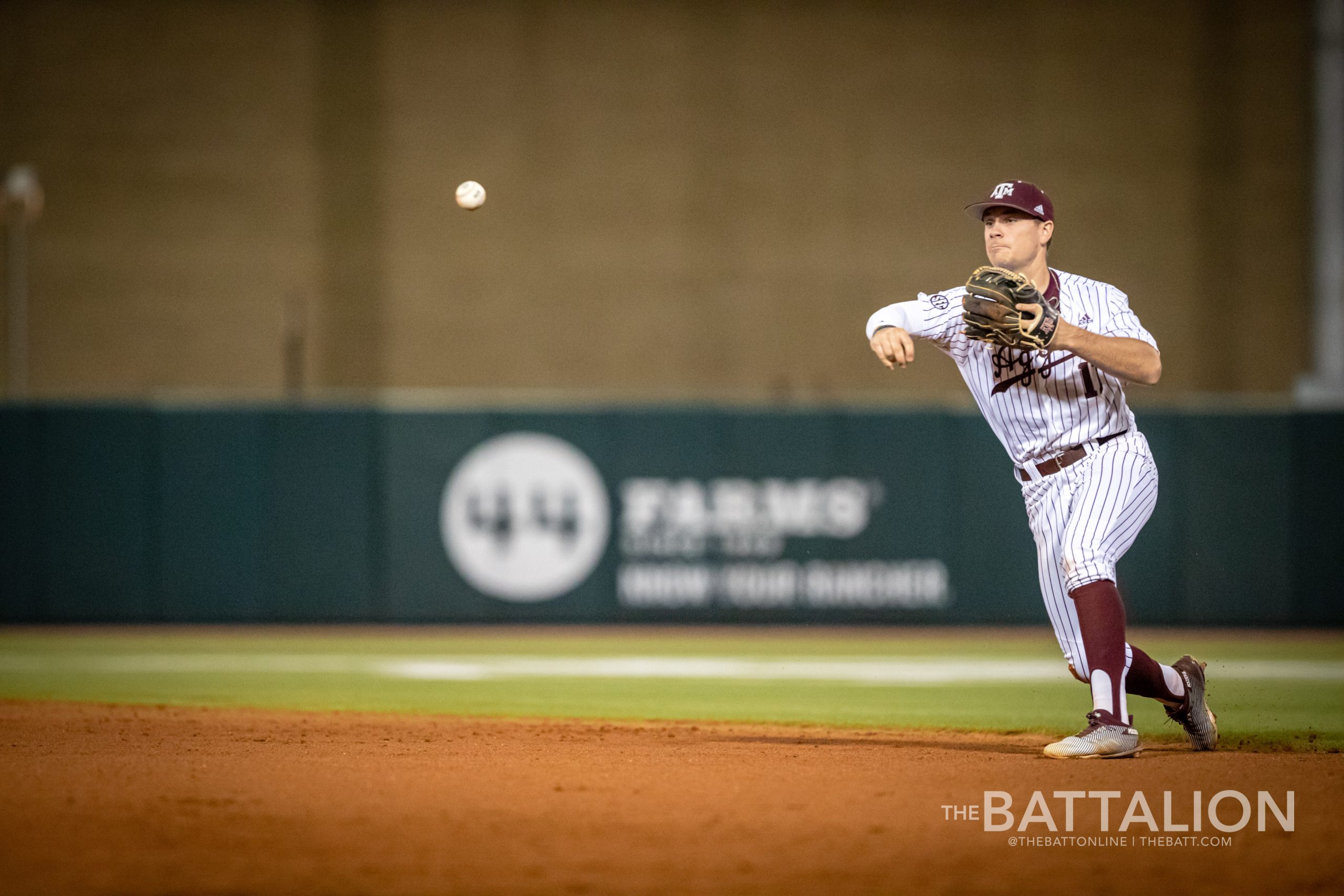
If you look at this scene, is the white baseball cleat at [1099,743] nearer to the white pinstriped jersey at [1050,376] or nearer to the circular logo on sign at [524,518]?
the white pinstriped jersey at [1050,376]

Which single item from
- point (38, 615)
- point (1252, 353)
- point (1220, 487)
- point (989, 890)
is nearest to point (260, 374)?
point (38, 615)

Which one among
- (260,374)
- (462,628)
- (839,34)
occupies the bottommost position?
(462,628)

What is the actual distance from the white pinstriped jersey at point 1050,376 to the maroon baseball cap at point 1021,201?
22 cm

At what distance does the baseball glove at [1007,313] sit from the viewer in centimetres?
463

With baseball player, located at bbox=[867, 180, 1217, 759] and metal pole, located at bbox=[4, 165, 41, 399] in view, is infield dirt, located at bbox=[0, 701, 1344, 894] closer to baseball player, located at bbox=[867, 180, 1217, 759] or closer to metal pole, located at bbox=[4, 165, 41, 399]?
baseball player, located at bbox=[867, 180, 1217, 759]

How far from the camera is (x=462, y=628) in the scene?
12.4m

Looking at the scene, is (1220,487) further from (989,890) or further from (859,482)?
(989,890)

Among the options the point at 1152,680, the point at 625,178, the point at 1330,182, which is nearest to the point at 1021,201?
the point at 1152,680

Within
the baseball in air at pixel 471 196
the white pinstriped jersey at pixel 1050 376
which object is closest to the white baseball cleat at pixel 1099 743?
the white pinstriped jersey at pixel 1050 376

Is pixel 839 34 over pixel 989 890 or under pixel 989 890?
over

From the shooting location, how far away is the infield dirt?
352cm

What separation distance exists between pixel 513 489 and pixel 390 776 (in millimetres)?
7339

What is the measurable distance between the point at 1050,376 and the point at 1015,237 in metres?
0.51

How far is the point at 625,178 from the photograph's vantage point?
15430mm
